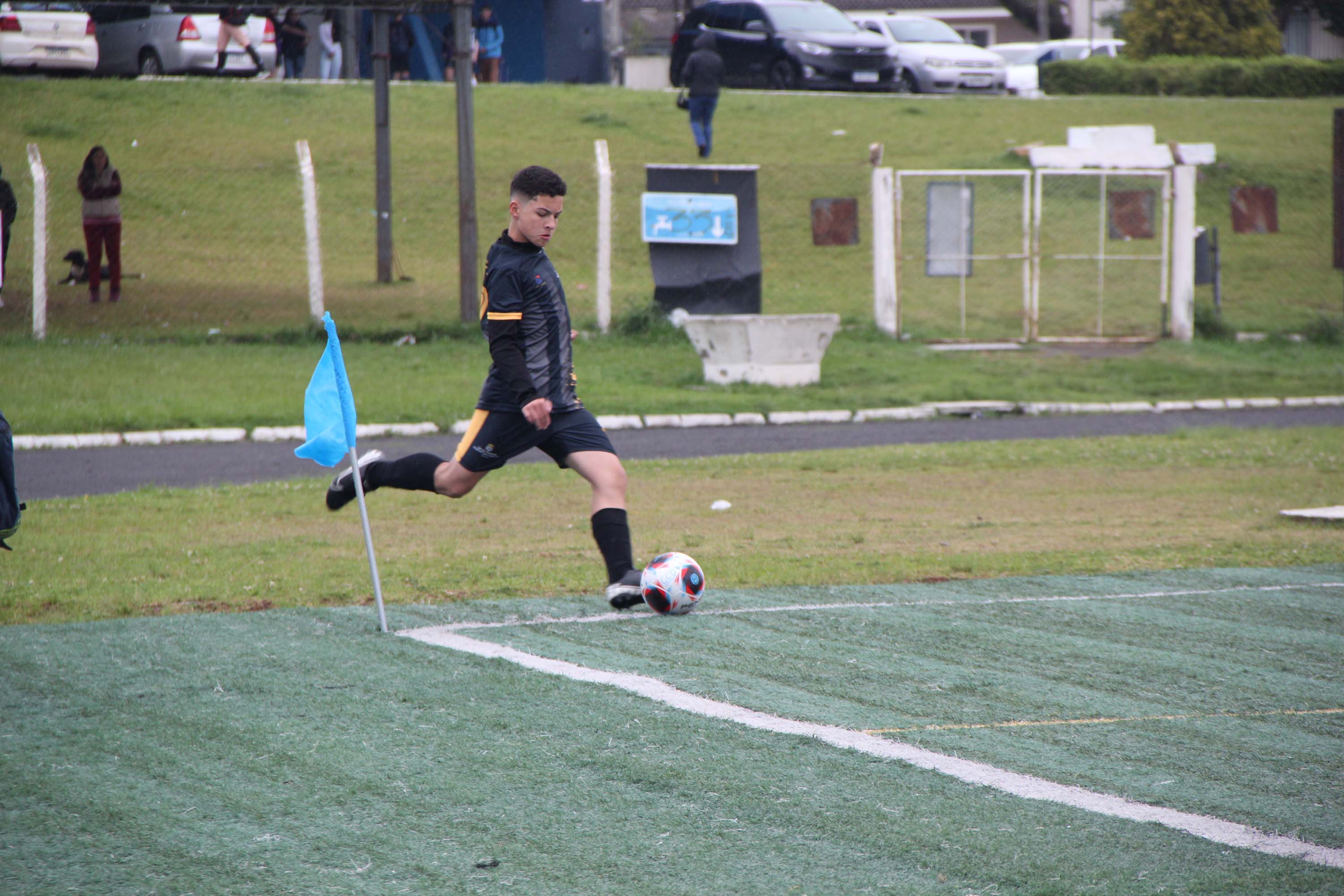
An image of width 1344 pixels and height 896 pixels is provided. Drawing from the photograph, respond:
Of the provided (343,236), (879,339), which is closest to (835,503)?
(879,339)

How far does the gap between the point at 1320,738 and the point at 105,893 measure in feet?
12.0

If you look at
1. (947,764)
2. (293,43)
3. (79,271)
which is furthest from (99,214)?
(947,764)

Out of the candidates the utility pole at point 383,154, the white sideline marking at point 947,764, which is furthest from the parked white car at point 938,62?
the white sideline marking at point 947,764

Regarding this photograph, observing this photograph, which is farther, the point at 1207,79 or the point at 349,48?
the point at 1207,79

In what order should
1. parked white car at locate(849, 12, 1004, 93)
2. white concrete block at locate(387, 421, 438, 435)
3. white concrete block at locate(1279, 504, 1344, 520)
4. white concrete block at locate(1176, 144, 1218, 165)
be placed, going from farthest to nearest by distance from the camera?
parked white car at locate(849, 12, 1004, 93), white concrete block at locate(1176, 144, 1218, 165), white concrete block at locate(387, 421, 438, 435), white concrete block at locate(1279, 504, 1344, 520)

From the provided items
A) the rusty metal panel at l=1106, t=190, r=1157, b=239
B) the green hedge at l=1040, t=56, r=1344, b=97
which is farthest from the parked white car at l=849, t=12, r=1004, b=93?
the rusty metal panel at l=1106, t=190, r=1157, b=239

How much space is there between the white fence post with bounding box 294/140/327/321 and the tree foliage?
95.5 ft

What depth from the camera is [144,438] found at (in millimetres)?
13320

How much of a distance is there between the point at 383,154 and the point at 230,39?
1063 centimetres

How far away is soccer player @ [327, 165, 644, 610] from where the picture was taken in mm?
6238

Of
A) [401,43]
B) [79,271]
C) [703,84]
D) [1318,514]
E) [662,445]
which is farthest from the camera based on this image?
[401,43]

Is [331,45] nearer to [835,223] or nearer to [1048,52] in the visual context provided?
[835,223]

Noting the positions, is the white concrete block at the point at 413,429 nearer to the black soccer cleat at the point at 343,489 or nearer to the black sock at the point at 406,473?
the black soccer cleat at the point at 343,489

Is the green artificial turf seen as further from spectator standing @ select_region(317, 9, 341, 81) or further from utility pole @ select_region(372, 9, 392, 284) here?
spectator standing @ select_region(317, 9, 341, 81)
